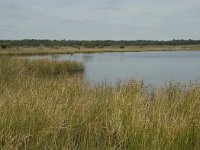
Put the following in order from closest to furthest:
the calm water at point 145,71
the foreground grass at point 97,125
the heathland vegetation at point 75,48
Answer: the foreground grass at point 97,125
the calm water at point 145,71
the heathland vegetation at point 75,48

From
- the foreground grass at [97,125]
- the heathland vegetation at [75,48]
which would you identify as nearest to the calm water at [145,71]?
the foreground grass at [97,125]

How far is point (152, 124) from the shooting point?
514 cm

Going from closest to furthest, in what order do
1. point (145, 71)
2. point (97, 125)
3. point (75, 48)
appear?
point (97, 125), point (145, 71), point (75, 48)

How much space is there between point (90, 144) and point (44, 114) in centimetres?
94

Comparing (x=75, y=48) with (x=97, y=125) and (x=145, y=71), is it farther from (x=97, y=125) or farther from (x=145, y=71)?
(x=97, y=125)

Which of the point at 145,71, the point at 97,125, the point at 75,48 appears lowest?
the point at 75,48

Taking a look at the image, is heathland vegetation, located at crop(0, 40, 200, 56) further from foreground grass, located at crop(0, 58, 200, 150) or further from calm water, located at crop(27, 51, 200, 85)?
foreground grass, located at crop(0, 58, 200, 150)

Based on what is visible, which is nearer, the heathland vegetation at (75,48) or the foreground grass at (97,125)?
the foreground grass at (97,125)

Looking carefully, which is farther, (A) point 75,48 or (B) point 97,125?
(A) point 75,48

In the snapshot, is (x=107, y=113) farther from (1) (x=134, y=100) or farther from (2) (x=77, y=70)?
(2) (x=77, y=70)

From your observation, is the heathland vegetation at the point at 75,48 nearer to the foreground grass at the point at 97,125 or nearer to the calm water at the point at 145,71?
the calm water at the point at 145,71

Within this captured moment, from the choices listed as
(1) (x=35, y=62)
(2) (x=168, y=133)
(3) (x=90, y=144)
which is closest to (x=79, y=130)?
(3) (x=90, y=144)

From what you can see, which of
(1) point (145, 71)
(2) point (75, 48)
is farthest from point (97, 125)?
(2) point (75, 48)

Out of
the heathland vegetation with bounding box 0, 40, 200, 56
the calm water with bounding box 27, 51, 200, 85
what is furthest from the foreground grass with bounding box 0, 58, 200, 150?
the heathland vegetation with bounding box 0, 40, 200, 56
